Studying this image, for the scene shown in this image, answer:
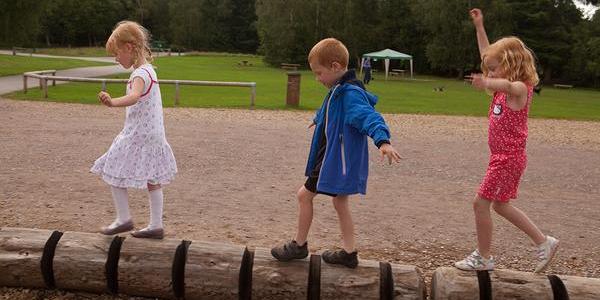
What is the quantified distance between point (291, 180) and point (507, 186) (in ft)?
13.8

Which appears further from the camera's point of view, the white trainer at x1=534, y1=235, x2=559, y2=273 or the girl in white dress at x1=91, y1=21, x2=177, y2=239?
the girl in white dress at x1=91, y1=21, x2=177, y2=239

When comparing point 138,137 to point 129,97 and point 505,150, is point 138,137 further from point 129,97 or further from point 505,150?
point 505,150

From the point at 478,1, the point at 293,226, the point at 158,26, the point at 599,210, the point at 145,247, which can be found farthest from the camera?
the point at 158,26

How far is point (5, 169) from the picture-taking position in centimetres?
743

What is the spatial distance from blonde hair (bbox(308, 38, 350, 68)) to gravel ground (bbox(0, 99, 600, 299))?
5.86ft

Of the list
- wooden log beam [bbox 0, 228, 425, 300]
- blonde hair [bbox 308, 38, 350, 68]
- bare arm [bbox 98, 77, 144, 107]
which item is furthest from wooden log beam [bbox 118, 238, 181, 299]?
blonde hair [bbox 308, 38, 350, 68]

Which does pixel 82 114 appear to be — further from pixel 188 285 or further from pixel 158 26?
pixel 158 26

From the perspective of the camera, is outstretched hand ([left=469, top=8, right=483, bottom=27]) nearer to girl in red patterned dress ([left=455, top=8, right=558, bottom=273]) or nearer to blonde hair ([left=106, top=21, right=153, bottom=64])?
girl in red patterned dress ([left=455, top=8, right=558, bottom=273])

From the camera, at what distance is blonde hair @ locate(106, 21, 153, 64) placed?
3.95 m

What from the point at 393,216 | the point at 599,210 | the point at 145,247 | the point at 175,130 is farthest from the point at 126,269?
the point at 175,130

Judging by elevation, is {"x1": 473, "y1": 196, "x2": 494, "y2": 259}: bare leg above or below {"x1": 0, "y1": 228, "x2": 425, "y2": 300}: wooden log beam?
above

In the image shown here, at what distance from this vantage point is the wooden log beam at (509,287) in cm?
351

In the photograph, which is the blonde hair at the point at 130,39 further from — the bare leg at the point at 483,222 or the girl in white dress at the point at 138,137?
the bare leg at the point at 483,222

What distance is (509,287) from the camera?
3.54 m
